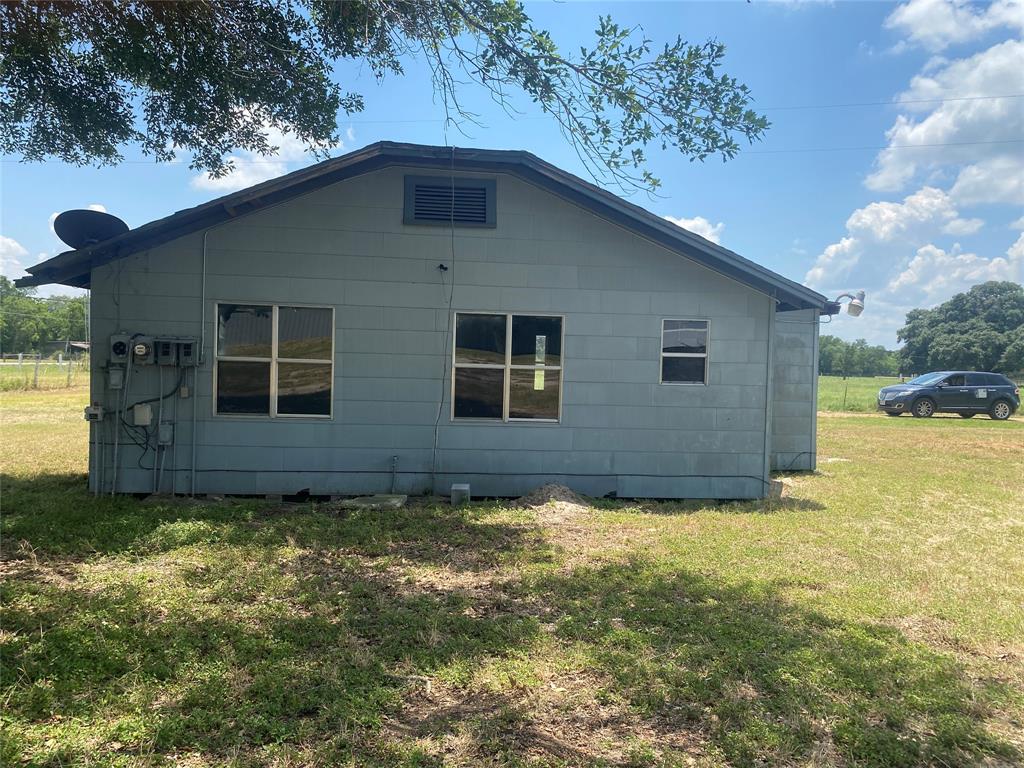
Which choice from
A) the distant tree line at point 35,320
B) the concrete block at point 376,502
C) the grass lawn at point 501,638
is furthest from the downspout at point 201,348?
the distant tree line at point 35,320

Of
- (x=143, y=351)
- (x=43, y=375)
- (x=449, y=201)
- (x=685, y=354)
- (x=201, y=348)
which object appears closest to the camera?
(x=143, y=351)

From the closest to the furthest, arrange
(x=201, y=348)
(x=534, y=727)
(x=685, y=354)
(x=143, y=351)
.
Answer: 1. (x=534, y=727)
2. (x=143, y=351)
3. (x=201, y=348)
4. (x=685, y=354)

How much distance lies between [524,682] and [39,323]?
67.1 meters

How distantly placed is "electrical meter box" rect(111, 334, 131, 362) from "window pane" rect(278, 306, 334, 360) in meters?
1.70

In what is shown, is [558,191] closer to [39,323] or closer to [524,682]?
[524,682]

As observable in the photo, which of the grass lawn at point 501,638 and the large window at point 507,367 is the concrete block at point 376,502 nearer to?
the grass lawn at point 501,638

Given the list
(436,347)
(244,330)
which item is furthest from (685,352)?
(244,330)

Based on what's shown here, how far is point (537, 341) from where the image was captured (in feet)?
25.2

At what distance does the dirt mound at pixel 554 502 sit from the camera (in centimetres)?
684

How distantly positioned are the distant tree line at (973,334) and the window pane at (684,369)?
45.1m

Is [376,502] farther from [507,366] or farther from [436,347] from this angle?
[507,366]

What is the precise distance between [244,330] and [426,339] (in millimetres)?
2243

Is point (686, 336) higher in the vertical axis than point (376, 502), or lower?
higher

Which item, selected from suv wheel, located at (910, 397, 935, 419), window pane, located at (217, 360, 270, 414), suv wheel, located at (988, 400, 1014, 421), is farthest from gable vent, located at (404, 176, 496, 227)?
suv wheel, located at (988, 400, 1014, 421)
